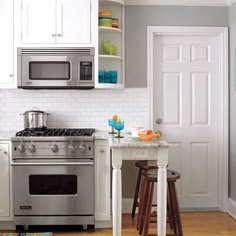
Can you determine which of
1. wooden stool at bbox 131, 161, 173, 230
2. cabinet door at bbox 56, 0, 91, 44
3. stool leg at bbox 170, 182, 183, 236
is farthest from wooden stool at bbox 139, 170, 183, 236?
cabinet door at bbox 56, 0, 91, 44

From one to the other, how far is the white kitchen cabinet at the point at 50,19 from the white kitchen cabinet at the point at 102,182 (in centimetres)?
118

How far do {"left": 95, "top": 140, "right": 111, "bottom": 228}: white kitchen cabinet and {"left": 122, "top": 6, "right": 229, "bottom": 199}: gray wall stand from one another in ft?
3.17

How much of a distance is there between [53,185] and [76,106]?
3.40ft

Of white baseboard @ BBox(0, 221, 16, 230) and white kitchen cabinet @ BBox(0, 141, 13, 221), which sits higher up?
white kitchen cabinet @ BBox(0, 141, 13, 221)

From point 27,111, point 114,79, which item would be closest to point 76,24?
point 114,79

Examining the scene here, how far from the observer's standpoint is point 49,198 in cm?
417

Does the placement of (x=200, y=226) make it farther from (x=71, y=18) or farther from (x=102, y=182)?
(x=71, y=18)

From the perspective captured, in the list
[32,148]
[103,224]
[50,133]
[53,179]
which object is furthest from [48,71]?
[103,224]

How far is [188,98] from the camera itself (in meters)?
4.92

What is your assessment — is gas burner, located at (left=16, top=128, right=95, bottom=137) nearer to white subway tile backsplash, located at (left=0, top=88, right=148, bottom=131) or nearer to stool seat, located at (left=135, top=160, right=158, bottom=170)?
white subway tile backsplash, located at (left=0, top=88, right=148, bottom=131)

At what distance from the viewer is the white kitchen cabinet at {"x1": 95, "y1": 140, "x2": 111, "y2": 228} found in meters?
4.22

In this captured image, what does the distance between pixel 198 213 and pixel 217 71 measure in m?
1.63

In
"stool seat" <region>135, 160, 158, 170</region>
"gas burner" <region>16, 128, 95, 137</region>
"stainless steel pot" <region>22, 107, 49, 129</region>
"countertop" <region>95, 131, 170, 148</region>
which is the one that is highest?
"stainless steel pot" <region>22, 107, 49, 129</region>

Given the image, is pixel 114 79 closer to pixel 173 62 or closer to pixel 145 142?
pixel 173 62
